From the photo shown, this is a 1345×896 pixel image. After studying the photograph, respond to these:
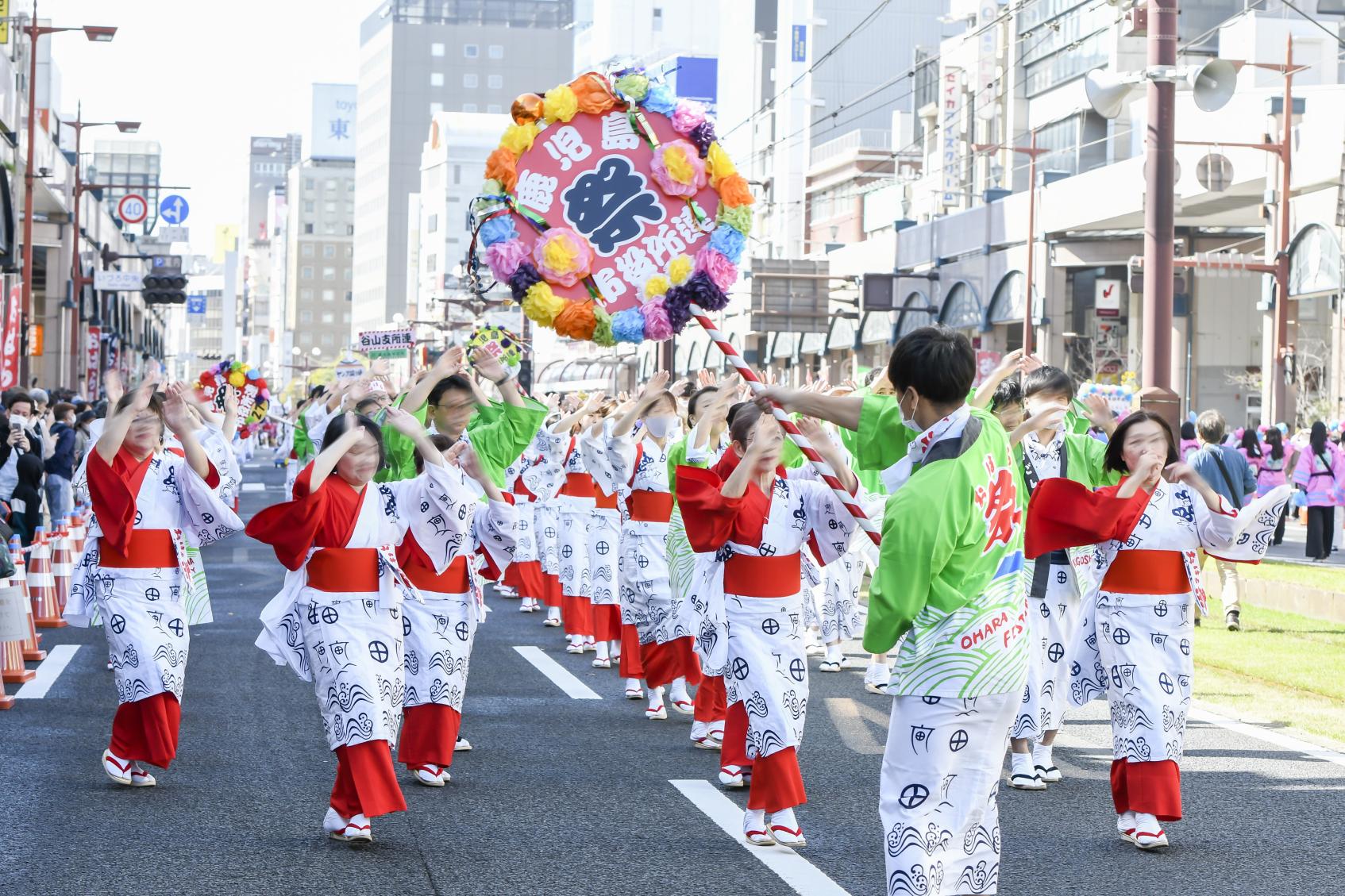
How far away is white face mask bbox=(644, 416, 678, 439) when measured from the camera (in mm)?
10695

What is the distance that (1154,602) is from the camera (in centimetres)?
677

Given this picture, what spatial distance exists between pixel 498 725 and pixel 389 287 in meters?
137

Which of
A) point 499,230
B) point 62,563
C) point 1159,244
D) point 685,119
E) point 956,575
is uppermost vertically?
point 1159,244

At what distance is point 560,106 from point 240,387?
21.9 feet

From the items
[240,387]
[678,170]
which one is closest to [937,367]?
[678,170]

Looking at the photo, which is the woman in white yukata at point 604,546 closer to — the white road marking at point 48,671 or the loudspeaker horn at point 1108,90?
the white road marking at point 48,671

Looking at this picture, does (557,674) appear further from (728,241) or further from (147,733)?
(728,241)

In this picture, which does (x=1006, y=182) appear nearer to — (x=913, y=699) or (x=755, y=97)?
→ (x=755, y=97)

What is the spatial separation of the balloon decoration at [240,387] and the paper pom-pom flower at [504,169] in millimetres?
3407

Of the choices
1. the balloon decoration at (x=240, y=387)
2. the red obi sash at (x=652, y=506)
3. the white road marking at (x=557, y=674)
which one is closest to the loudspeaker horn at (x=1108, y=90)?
the red obi sash at (x=652, y=506)

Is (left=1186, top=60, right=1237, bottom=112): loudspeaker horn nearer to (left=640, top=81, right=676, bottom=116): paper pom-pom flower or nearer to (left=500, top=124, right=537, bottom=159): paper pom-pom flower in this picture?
(left=640, top=81, right=676, bottom=116): paper pom-pom flower

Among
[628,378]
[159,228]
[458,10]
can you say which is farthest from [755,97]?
[458,10]

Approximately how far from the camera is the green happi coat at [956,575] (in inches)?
167

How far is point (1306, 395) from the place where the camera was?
30.2 m
